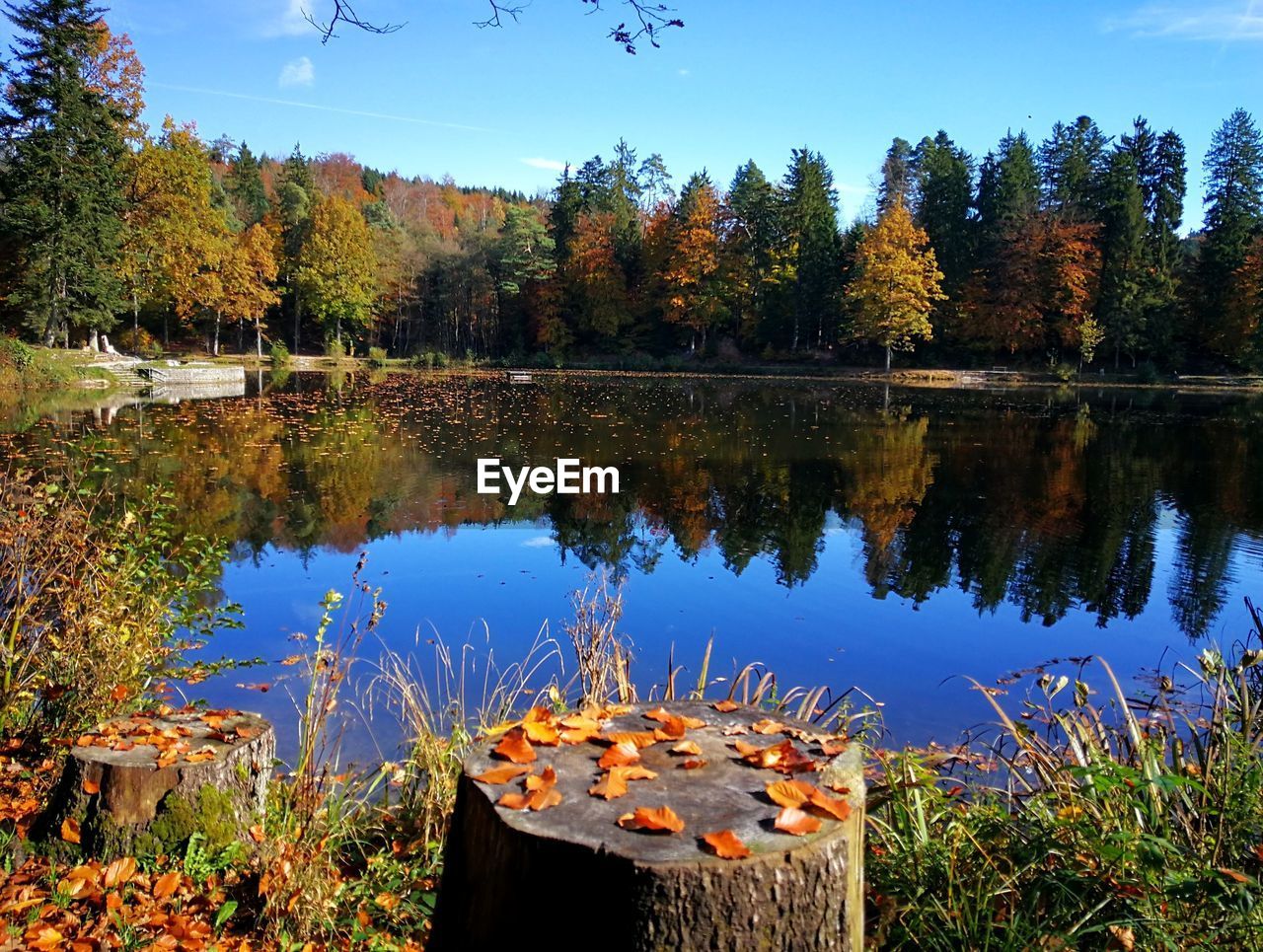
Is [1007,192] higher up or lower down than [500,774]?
higher up

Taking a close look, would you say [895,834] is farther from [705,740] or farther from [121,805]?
[121,805]

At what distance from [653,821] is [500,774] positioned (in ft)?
1.26

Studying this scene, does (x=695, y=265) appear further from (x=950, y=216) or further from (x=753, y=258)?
(x=950, y=216)

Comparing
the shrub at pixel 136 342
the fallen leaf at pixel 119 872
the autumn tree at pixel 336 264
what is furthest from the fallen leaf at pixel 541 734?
the autumn tree at pixel 336 264

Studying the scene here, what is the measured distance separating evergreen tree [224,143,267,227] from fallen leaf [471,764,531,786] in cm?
6298

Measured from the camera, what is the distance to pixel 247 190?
2463 inches

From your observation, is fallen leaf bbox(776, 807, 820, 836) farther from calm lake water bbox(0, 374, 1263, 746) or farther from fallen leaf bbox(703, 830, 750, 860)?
calm lake water bbox(0, 374, 1263, 746)

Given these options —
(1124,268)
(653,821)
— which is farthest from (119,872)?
(1124,268)

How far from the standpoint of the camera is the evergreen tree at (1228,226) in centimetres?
3925

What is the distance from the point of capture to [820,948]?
72.7 inches

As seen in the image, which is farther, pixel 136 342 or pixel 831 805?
pixel 136 342

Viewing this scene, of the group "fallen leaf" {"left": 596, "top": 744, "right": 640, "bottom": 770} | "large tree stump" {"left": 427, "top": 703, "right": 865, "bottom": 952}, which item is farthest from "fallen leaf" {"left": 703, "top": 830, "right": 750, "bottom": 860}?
"fallen leaf" {"left": 596, "top": 744, "right": 640, "bottom": 770}

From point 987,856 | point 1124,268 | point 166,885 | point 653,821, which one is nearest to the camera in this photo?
point 653,821

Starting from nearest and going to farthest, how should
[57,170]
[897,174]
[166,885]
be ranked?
[166,885], [57,170], [897,174]
